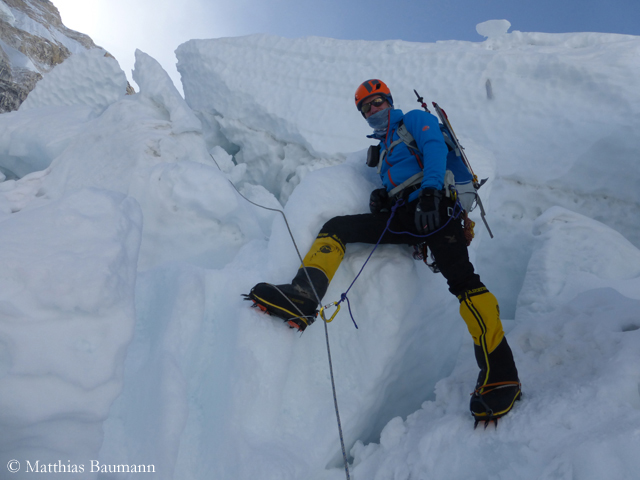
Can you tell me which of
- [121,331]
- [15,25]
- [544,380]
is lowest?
[544,380]

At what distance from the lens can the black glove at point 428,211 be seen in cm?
192

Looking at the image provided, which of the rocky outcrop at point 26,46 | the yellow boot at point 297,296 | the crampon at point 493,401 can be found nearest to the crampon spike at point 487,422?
the crampon at point 493,401

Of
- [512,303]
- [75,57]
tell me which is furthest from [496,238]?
[75,57]

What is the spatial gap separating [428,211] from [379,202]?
47 centimetres

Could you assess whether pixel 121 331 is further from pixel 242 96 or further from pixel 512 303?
pixel 242 96

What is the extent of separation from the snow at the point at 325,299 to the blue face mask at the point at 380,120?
15.5 inches

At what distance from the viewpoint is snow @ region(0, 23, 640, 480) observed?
3.91ft

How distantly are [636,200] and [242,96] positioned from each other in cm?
552

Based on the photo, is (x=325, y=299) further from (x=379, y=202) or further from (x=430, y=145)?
(x=430, y=145)

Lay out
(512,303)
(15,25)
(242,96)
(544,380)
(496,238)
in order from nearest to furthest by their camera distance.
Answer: (544,380)
(512,303)
(496,238)
(242,96)
(15,25)

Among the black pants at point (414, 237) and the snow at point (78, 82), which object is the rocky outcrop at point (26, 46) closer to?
the snow at point (78, 82)

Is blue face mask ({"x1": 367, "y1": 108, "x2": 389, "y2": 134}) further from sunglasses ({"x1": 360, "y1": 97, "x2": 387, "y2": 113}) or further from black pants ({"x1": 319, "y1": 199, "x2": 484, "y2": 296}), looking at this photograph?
black pants ({"x1": 319, "y1": 199, "x2": 484, "y2": 296})

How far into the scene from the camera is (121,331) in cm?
128

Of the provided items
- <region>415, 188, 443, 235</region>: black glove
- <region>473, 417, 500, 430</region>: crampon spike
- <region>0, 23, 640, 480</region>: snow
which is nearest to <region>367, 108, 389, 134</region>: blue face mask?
<region>0, 23, 640, 480</region>: snow
